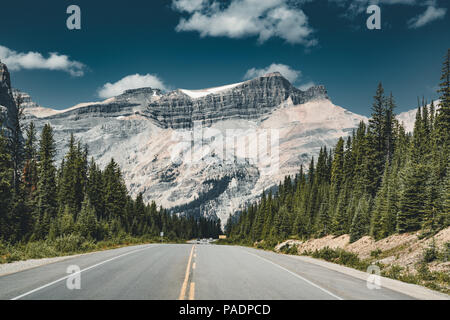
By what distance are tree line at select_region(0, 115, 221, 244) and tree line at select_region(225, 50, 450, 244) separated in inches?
1217

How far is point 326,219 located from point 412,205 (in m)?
25.9

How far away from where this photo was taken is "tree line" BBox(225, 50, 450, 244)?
88.5ft

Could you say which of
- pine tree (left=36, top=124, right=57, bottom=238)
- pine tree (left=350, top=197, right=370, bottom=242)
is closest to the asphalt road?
pine tree (left=350, top=197, right=370, bottom=242)

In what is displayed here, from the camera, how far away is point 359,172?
61.3 m

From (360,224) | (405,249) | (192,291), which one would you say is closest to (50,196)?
(360,224)

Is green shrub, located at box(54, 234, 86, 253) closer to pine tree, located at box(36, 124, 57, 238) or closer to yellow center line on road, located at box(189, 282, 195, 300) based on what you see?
yellow center line on road, located at box(189, 282, 195, 300)

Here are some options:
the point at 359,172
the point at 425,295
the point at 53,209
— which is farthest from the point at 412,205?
the point at 53,209

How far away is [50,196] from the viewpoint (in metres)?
57.7

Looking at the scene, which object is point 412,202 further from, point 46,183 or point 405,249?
point 46,183

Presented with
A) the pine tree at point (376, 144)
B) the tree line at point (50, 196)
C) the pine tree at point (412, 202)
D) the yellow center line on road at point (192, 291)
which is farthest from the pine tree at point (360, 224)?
the tree line at point (50, 196)

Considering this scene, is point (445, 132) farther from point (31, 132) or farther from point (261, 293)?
point (31, 132)

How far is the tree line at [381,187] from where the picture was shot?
88.5ft

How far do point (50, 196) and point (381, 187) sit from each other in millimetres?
48802

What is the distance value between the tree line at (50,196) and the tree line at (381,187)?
30.9m
